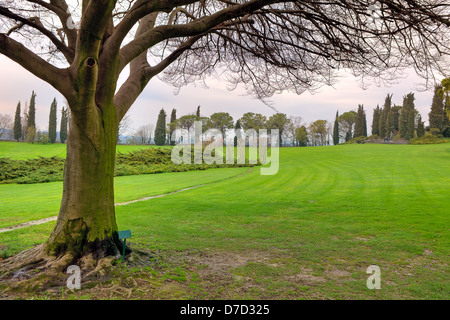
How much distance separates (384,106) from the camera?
81312 mm

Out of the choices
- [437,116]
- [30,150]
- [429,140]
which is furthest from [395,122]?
[30,150]

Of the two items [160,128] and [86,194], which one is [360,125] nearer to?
[160,128]

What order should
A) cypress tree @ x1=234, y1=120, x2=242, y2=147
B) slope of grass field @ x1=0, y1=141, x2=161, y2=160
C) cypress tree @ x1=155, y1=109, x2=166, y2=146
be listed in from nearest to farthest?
slope of grass field @ x1=0, y1=141, x2=161, y2=160
cypress tree @ x1=234, y1=120, x2=242, y2=147
cypress tree @ x1=155, y1=109, x2=166, y2=146

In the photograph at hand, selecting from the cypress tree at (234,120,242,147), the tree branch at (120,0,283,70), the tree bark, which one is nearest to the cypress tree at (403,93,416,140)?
the cypress tree at (234,120,242,147)

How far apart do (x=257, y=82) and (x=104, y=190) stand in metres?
5.48

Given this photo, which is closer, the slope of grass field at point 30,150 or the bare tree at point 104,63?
the bare tree at point 104,63

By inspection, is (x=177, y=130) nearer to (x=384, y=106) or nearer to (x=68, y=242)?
(x=384, y=106)

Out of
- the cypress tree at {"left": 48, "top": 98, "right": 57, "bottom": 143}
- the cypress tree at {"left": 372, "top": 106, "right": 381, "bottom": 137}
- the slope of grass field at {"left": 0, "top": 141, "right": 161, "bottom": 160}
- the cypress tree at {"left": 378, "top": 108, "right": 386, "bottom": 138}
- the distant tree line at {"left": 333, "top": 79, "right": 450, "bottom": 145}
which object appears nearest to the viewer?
the slope of grass field at {"left": 0, "top": 141, "right": 161, "bottom": 160}

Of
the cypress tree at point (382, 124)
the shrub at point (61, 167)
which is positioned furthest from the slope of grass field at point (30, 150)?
the cypress tree at point (382, 124)

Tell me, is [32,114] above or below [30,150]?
above

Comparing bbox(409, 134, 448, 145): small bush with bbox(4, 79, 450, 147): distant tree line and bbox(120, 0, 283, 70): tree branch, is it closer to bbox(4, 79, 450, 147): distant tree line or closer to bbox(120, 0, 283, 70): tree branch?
bbox(4, 79, 450, 147): distant tree line

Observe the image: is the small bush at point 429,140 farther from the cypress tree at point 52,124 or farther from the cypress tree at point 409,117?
the cypress tree at point 52,124

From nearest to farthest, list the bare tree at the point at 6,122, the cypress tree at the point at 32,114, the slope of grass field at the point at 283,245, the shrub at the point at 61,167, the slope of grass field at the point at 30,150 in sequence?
the slope of grass field at the point at 283,245 < the shrub at the point at 61,167 < the slope of grass field at the point at 30,150 < the cypress tree at the point at 32,114 < the bare tree at the point at 6,122

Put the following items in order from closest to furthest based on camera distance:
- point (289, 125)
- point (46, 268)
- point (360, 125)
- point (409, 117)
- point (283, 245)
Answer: point (46, 268) < point (283, 245) < point (409, 117) < point (289, 125) < point (360, 125)
